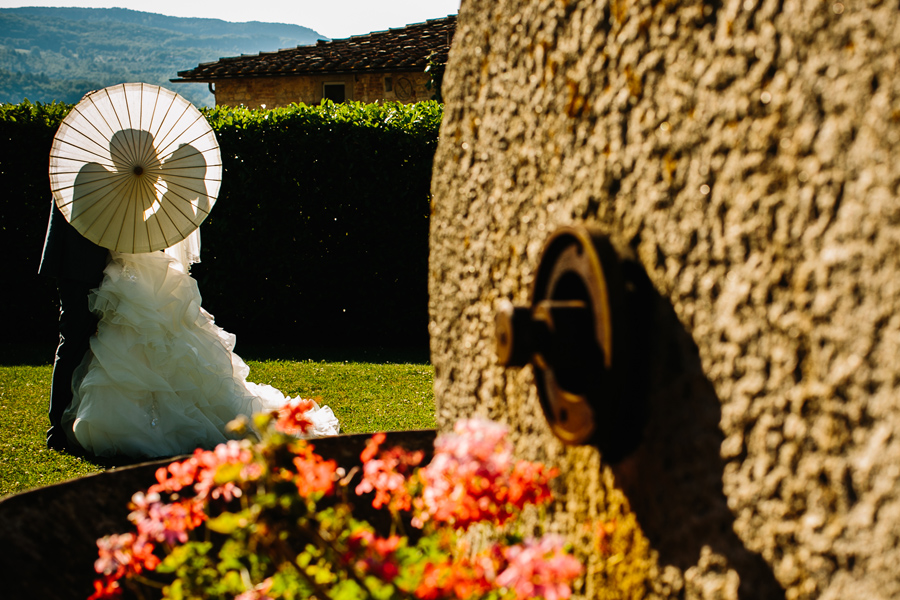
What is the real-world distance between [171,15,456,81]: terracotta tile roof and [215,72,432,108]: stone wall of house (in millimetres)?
280

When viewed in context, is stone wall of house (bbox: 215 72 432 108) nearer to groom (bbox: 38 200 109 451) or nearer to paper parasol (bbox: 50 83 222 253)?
paper parasol (bbox: 50 83 222 253)

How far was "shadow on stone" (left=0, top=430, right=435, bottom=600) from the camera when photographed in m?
1.28

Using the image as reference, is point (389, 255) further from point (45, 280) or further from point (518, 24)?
point (518, 24)

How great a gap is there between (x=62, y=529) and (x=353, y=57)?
1590 cm

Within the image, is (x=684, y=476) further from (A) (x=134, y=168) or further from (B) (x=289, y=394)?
(B) (x=289, y=394)

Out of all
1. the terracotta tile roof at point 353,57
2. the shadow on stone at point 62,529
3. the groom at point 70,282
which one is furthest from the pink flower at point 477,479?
the terracotta tile roof at point 353,57

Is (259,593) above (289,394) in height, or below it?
above

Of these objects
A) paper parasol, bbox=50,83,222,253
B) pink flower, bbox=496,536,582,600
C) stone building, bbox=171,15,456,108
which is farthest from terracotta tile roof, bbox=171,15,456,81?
pink flower, bbox=496,536,582,600

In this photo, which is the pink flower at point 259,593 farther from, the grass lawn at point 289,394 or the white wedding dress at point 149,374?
the white wedding dress at point 149,374

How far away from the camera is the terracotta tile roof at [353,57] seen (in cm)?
1530

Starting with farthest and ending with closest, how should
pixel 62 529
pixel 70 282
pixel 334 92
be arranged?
pixel 334 92 → pixel 70 282 → pixel 62 529

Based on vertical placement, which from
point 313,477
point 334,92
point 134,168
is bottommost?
point 313,477

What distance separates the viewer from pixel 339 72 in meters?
15.7

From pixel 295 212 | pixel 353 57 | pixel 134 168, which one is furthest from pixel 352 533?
pixel 353 57
